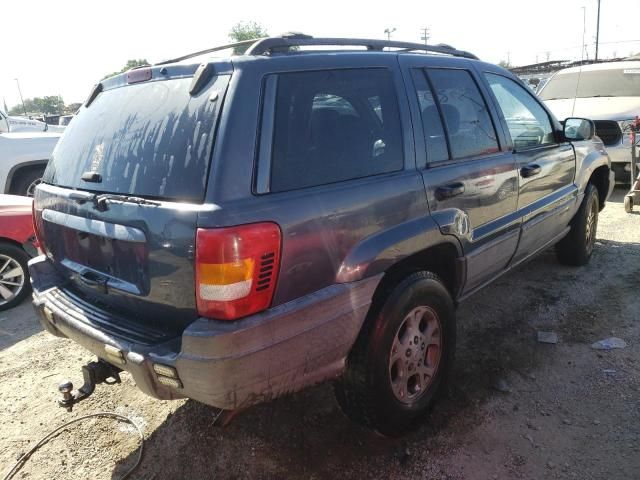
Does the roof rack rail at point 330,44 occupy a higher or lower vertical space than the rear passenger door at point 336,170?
higher

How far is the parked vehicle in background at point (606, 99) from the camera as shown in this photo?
7.70 m

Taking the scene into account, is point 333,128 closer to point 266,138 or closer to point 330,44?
point 266,138

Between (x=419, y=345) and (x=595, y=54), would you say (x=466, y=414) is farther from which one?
(x=595, y=54)

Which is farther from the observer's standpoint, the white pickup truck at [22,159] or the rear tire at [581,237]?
the white pickup truck at [22,159]

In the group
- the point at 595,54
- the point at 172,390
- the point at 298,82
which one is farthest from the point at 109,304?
the point at 595,54

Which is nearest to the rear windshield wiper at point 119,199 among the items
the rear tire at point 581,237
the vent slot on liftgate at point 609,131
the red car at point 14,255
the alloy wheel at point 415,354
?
the alloy wheel at point 415,354

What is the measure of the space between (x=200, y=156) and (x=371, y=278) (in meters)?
0.92

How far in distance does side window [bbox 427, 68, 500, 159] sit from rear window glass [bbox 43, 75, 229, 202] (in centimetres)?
A: 142

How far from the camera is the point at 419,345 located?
2641mm

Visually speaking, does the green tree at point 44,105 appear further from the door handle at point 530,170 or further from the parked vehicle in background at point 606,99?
the door handle at point 530,170

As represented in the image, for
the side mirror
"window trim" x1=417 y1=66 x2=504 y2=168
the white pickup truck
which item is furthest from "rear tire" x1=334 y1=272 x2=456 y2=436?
the white pickup truck

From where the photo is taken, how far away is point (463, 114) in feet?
10.0

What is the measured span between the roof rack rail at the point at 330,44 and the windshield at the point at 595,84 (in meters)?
6.95

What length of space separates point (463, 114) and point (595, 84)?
24.9 ft
